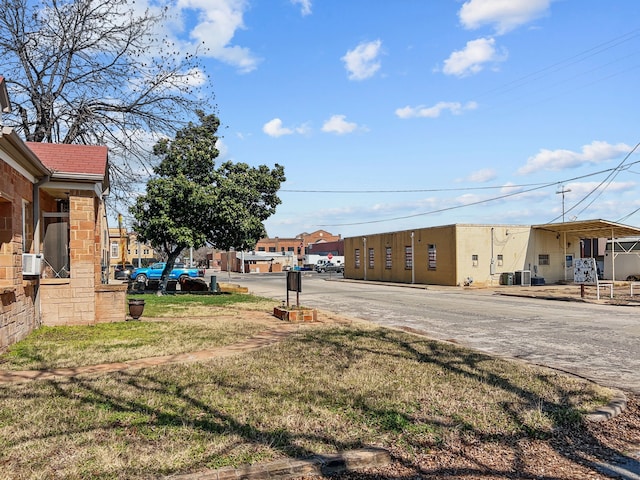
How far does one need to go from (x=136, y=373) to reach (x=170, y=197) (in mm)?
16707

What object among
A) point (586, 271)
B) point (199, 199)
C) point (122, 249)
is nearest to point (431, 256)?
point (586, 271)

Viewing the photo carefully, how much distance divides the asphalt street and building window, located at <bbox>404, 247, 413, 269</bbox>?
1707 centimetres

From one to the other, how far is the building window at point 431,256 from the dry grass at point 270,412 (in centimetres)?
2838

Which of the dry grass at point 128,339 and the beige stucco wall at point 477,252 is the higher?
the beige stucco wall at point 477,252

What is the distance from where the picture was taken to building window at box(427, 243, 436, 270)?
118ft

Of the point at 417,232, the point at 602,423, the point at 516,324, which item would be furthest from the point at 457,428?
the point at 417,232

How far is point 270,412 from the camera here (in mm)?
5383

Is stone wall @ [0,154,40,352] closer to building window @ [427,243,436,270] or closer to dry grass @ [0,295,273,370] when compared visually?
dry grass @ [0,295,273,370]

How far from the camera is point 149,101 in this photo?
68.8 ft

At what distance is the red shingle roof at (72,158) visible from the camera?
12203 millimetres

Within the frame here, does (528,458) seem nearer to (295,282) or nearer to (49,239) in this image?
(295,282)

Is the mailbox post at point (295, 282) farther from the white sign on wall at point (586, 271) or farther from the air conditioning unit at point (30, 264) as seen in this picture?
the white sign on wall at point (586, 271)

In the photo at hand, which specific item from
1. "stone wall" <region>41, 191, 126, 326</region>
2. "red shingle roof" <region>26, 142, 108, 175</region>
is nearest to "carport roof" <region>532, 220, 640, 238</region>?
"red shingle roof" <region>26, 142, 108, 175</region>

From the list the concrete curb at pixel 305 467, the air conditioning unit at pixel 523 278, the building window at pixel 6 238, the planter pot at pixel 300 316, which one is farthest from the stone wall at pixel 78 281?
the air conditioning unit at pixel 523 278
